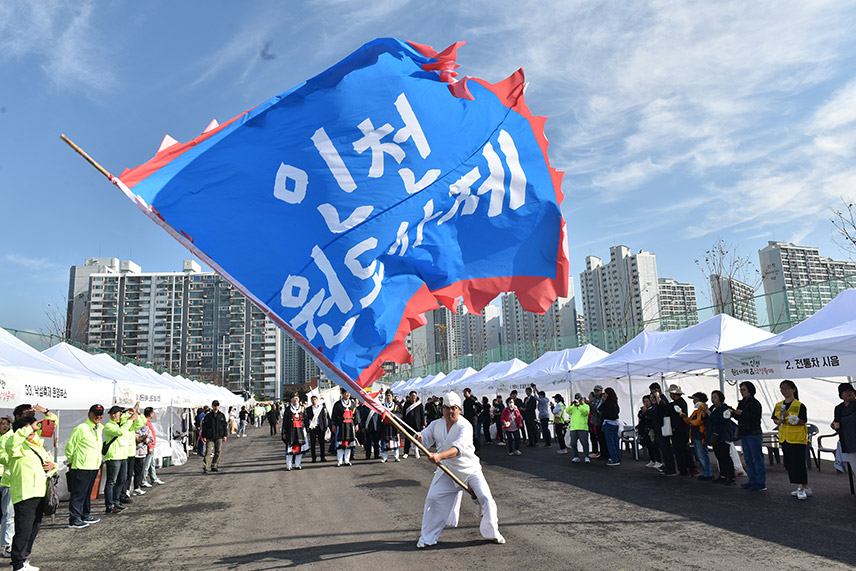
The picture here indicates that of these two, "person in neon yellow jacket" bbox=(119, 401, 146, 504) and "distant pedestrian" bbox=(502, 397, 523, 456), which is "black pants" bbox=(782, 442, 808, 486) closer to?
"distant pedestrian" bbox=(502, 397, 523, 456)

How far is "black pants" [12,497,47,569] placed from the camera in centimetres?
610

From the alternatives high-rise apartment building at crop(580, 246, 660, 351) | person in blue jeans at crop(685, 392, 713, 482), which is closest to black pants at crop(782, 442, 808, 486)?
person in blue jeans at crop(685, 392, 713, 482)

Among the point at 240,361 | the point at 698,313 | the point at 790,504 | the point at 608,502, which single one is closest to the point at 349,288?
the point at 608,502

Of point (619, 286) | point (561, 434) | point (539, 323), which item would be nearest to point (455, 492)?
point (561, 434)

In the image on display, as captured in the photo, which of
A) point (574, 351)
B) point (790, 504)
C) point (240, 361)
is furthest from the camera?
point (240, 361)

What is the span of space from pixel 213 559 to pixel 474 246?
4679 mm

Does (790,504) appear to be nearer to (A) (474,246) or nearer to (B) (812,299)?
(A) (474,246)

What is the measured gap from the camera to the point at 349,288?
5555mm

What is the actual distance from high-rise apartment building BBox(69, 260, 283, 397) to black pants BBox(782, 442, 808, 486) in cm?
13412

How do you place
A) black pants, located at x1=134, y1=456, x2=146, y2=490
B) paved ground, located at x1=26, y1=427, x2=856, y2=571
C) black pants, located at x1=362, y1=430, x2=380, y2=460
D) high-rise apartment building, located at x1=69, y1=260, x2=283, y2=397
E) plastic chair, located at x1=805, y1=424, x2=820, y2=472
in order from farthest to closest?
1. high-rise apartment building, located at x1=69, y1=260, x2=283, y2=397
2. black pants, located at x1=362, y1=430, x2=380, y2=460
3. black pants, located at x1=134, y1=456, x2=146, y2=490
4. plastic chair, located at x1=805, y1=424, x2=820, y2=472
5. paved ground, located at x1=26, y1=427, x2=856, y2=571

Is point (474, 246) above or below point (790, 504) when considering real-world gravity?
above

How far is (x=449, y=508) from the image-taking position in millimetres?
6660

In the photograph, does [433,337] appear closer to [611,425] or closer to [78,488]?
[611,425]

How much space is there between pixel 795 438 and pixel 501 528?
5.16 meters
